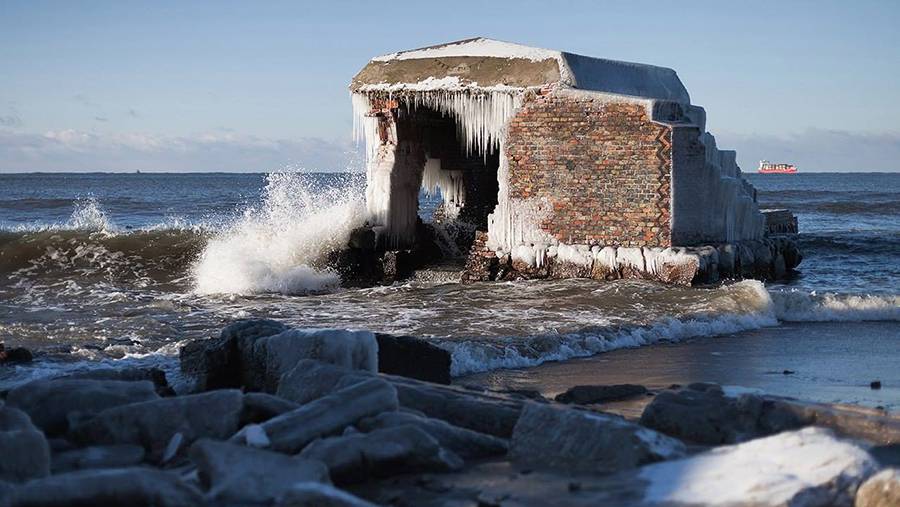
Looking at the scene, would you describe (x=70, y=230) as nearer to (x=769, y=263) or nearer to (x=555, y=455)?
(x=769, y=263)

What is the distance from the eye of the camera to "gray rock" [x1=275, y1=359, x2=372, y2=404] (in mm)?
5984

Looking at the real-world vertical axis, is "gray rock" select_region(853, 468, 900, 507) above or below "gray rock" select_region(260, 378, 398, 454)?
below

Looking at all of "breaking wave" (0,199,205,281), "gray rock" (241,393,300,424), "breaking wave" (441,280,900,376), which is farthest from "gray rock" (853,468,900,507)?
"breaking wave" (0,199,205,281)

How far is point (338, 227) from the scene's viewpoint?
1772 centimetres

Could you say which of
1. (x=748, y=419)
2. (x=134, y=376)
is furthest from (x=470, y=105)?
(x=748, y=419)

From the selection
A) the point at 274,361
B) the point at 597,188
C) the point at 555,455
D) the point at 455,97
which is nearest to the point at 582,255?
the point at 597,188

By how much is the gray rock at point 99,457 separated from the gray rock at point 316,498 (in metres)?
1.40

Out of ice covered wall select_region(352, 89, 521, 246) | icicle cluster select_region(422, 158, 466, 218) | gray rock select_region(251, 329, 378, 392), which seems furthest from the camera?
icicle cluster select_region(422, 158, 466, 218)

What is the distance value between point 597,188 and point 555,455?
9730 millimetres

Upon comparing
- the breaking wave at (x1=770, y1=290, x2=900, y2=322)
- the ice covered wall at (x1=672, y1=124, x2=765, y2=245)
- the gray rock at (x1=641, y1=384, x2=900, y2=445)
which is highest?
the ice covered wall at (x1=672, y1=124, x2=765, y2=245)

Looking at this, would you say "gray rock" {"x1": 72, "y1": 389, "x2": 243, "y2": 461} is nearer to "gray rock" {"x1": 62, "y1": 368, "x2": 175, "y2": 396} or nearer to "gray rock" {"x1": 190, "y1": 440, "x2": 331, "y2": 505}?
"gray rock" {"x1": 190, "y1": 440, "x2": 331, "y2": 505}

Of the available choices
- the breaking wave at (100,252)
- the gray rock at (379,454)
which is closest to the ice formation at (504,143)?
the breaking wave at (100,252)

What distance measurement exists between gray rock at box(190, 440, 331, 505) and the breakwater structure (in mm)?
10361

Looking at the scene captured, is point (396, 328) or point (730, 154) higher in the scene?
point (730, 154)
